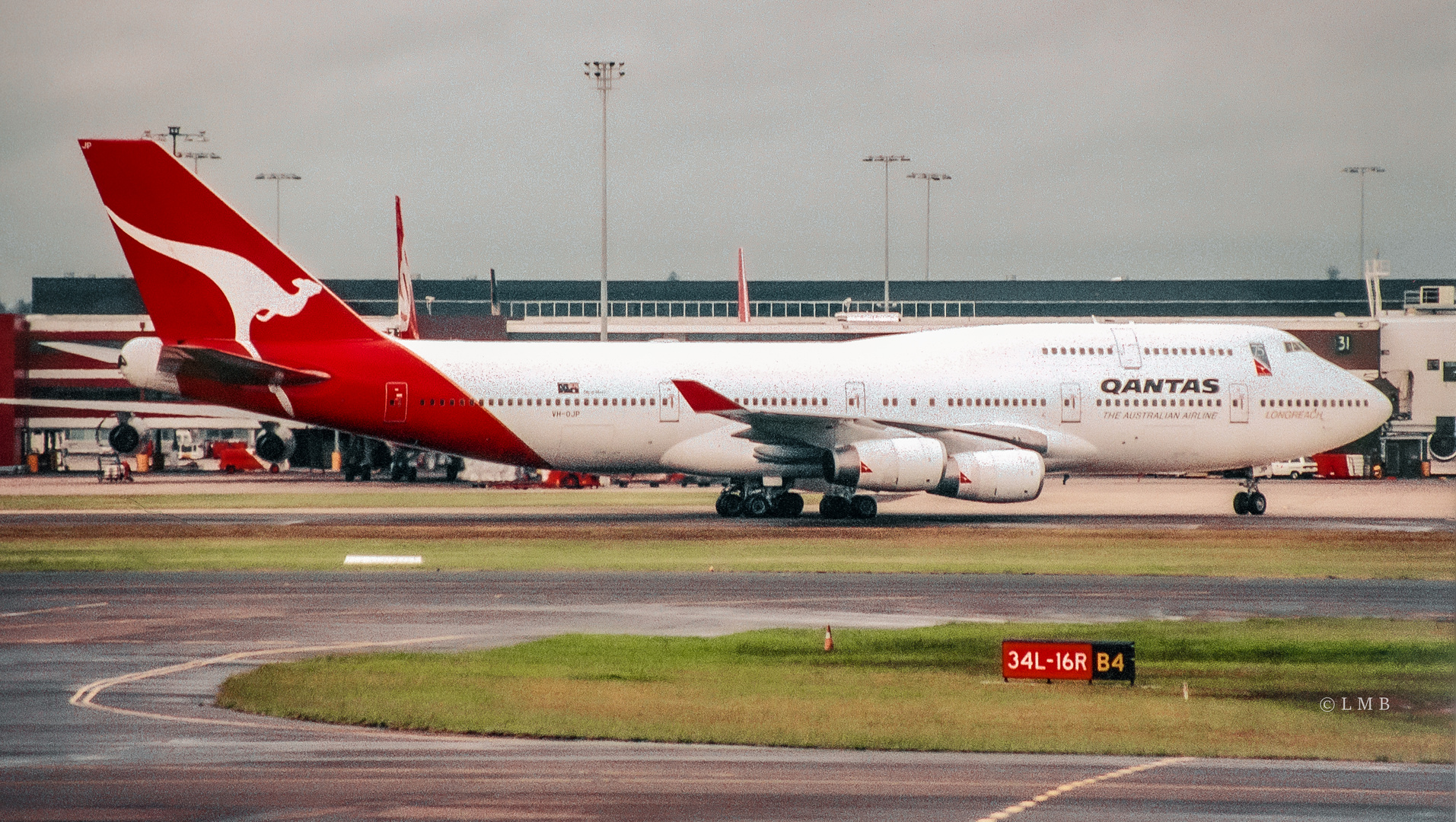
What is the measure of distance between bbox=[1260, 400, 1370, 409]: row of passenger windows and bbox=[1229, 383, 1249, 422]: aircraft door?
572 mm

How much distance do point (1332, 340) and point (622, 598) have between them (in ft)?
221

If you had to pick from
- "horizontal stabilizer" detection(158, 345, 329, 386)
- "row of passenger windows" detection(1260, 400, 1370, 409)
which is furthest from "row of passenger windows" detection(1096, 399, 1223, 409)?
"horizontal stabilizer" detection(158, 345, 329, 386)

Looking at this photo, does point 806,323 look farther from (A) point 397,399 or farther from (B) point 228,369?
(B) point 228,369

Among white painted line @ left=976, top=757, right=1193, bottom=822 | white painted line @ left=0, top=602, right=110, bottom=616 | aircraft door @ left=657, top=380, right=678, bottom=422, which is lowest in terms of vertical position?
white painted line @ left=976, top=757, right=1193, bottom=822

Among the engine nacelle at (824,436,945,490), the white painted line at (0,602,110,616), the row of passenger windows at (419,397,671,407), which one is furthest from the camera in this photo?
the row of passenger windows at (419,397,671,407)

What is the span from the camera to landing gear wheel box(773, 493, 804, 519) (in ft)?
156

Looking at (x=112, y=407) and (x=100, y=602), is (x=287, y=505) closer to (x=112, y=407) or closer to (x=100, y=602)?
(x=112, y=407)

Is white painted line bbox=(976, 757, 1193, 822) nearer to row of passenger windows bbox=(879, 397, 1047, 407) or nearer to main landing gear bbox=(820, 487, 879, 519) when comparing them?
main landing gear bbox=(820, 487, 879, 519)

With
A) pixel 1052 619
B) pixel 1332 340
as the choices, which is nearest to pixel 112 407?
pixel 1052 619

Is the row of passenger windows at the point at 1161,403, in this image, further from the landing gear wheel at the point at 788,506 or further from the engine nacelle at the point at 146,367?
the engine nacelle at the point at 146,367

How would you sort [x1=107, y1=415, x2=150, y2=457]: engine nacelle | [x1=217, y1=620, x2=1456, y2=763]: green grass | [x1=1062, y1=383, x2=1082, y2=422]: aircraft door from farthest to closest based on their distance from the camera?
[x1=107, y1=415, x2=150, y2=457]: engine nacelle
[x1=1062, y1=383, x2=1082, y2=422]: aircraft door
[x1=217, y1=620, x2=1456, y2=763]: green grass

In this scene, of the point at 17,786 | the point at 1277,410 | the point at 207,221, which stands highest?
the point at 207,221

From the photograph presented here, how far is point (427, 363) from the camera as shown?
4447 centimetres

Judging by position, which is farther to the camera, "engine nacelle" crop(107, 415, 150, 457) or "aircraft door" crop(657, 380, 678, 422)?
"engine nacelle" crop(107, 415, 150, 457)
